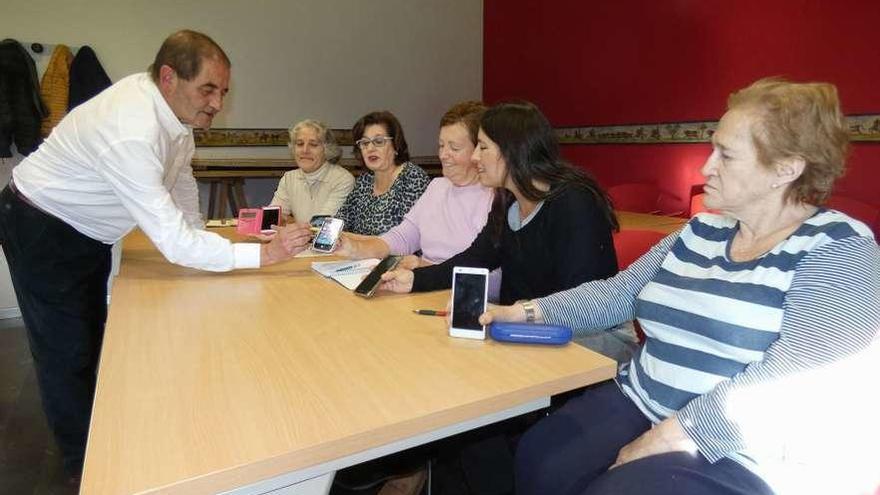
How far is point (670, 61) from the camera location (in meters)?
3.74

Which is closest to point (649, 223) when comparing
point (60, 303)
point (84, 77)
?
point (60, 303)

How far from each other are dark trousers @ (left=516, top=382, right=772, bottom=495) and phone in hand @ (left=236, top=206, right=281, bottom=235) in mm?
1534

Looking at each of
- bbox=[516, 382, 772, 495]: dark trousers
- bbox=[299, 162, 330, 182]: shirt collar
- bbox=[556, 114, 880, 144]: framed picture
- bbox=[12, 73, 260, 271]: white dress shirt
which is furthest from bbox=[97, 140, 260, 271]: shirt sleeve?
bbox=[556, 114, 880, 144]: framed picture

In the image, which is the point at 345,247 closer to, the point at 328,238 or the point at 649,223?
the point at 328,238

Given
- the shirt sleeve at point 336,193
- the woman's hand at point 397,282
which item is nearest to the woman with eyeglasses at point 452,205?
the woman's hand at point 397,282

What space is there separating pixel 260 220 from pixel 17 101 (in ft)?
7.83

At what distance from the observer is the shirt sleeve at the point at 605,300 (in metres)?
1.26

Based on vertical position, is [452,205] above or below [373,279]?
above

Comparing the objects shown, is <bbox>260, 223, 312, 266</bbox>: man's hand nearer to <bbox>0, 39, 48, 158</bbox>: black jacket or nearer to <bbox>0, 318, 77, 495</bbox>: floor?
<bbox>0, 318, 77, 495</bbox>: floor

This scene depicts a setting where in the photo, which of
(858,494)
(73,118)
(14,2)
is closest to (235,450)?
(858,494)

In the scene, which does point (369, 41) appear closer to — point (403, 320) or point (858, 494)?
point (403, 320)

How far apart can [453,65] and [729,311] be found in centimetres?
491

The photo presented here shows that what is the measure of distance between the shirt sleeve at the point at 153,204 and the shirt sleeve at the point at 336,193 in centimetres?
145

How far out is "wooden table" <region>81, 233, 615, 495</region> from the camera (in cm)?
69
